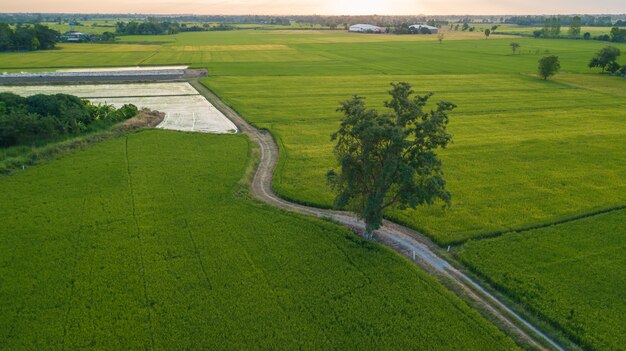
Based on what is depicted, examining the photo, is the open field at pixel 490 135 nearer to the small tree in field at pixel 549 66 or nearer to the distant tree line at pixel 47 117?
the small tree in field at pixel 549 66

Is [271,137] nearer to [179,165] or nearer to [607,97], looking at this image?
[179,165]

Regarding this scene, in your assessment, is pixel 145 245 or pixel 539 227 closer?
pixel 145 245

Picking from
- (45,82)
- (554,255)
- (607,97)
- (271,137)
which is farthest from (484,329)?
(45,82)

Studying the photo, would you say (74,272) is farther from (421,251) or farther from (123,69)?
(123,69)

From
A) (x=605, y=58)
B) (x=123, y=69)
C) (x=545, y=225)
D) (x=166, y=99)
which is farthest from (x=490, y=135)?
(x=123, y=69)

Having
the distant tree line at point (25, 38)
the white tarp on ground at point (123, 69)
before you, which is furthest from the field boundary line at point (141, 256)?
the distant tree line at point (25, 38)

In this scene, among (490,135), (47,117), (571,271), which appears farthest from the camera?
(490,135)

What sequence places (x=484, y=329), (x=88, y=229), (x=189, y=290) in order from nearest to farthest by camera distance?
(x=484, y=329), (x=189, y=290), (x=88, y=229)
